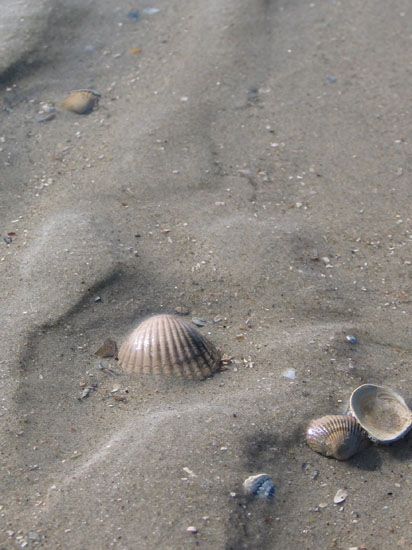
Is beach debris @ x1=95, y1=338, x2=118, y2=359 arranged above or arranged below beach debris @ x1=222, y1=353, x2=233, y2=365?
above

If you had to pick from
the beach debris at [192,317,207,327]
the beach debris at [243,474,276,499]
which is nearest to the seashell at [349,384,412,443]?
the beach debris at [243,474,276,499]

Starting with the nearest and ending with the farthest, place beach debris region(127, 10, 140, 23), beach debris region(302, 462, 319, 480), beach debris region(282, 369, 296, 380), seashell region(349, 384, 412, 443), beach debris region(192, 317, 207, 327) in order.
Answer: beach debris region(302, 462, 319, 480), seashell region(349, 384, 412, 443), beach debris region(282, 369, 296, 380), beach debris region(192, 317, 207, 327), beach debris region(127, 10, 140, 23)

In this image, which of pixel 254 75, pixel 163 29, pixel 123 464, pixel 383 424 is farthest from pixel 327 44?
pixel 123 464

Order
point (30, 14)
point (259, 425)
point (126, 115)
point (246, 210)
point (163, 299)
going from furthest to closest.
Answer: point (30, 14), point (126, 115), point (246, 210), point (163, 299), point (259, 425)

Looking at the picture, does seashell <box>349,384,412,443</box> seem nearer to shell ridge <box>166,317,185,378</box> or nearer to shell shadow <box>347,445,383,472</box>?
shell shadow <box>347,445,383,472</box>

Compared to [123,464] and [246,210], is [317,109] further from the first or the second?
[123,464]

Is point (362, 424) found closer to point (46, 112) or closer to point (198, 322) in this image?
point (198, 322)

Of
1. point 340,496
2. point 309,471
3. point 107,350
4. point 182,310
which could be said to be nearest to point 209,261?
Result: point 182,310
